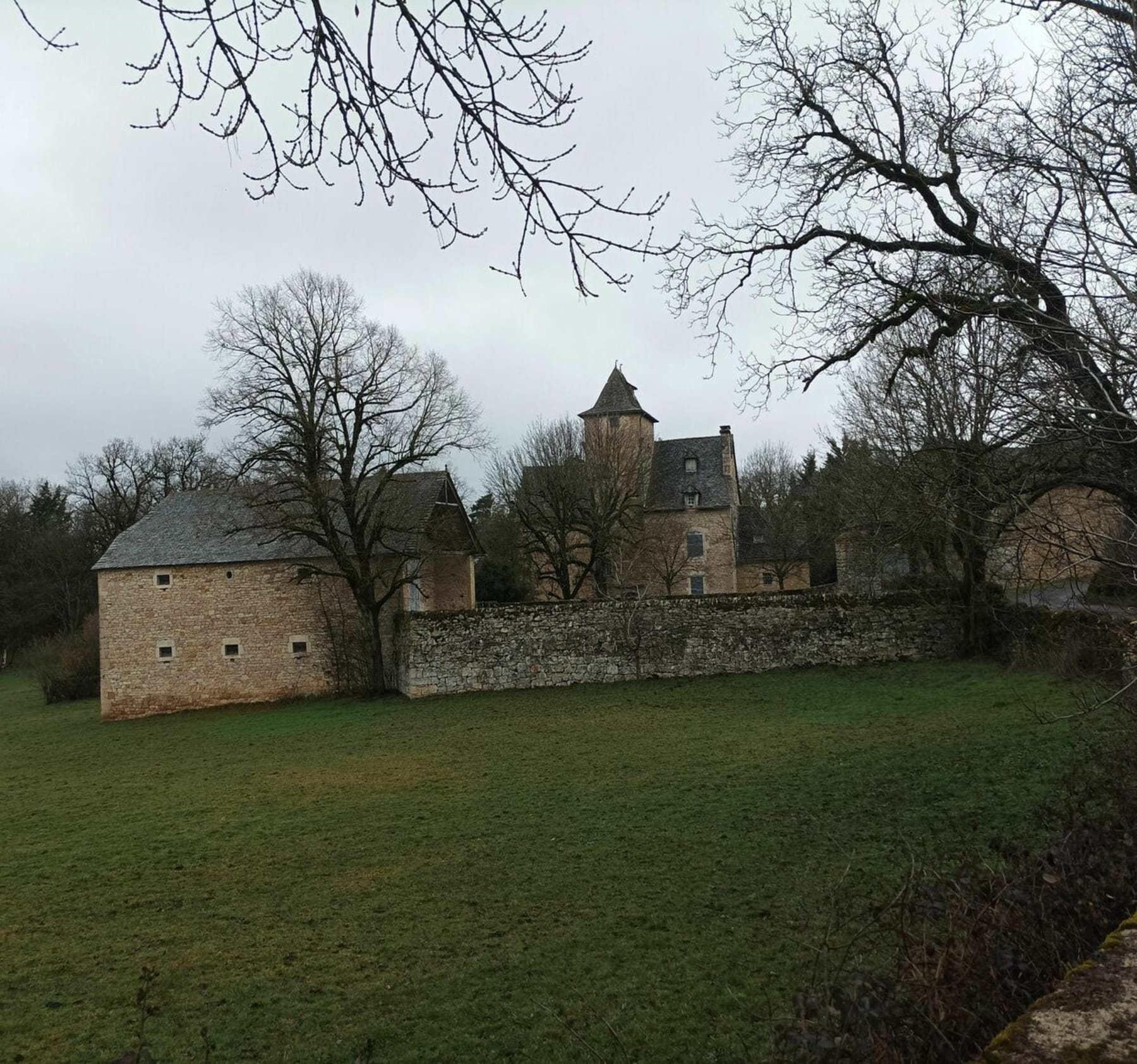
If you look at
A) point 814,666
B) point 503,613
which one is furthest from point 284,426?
point 814,666

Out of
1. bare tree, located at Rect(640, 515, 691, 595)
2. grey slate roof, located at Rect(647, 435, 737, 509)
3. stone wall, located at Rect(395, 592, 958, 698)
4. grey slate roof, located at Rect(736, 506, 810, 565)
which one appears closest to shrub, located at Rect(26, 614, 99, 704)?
stone wall, located at Rect(395, 592, 958, 698)

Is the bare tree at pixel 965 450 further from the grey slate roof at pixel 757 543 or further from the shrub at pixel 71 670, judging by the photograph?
the shrub at pixel 71 670

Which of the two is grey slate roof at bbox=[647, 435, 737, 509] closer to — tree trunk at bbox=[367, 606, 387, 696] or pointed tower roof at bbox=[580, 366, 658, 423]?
pointed tower roof at bbox=[580, 366, 658, 423]

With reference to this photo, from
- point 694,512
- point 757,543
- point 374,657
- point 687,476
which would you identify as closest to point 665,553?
point 694,512

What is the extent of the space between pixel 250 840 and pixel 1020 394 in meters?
8.97

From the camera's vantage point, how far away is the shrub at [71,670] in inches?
1319

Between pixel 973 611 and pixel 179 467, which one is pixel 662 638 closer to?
pixel 973 611

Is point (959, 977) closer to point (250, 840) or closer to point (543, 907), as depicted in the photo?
point (543, 907)

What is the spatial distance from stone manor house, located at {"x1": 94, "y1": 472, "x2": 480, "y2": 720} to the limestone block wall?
3 centimetres

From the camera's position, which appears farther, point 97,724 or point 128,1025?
point 97,724

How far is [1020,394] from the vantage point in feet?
16.6

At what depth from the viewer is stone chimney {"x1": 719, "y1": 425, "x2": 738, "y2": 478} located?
41.8 meters

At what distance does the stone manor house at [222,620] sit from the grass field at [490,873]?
8540mm

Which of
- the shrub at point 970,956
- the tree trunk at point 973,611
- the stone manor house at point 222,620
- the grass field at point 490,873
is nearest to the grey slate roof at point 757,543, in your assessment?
the tree trunk at point 973,611
